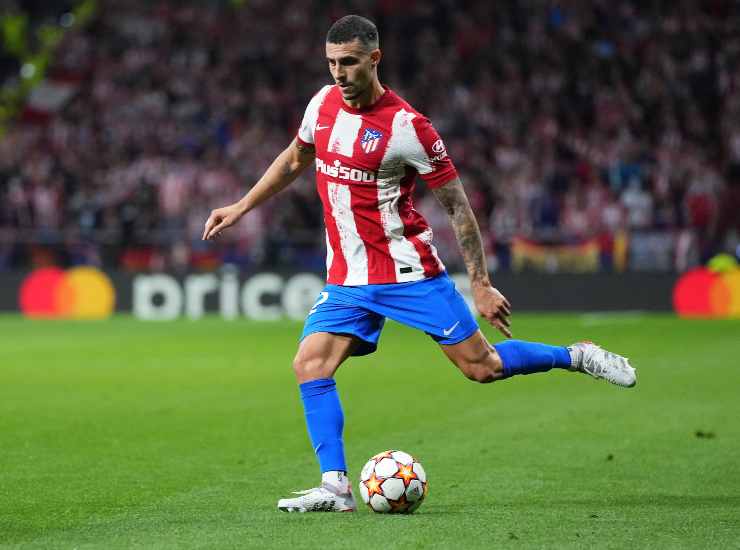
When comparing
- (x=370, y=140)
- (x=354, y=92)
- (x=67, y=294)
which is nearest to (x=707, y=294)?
(x=67, y=294)

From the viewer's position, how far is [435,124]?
23.5 m

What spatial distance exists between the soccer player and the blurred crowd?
1483cm

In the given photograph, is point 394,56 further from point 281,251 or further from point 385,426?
point 385,426

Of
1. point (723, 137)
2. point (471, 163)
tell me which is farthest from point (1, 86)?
point (723, 137)

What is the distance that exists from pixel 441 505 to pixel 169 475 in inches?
63.5

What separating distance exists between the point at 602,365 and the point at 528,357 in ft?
1.14

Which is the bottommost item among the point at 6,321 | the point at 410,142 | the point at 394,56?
the point at 6,321

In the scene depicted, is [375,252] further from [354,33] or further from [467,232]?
[354,33]

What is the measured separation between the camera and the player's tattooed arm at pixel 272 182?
6180 millimetres

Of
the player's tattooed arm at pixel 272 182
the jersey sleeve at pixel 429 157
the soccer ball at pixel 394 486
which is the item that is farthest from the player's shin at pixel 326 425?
the jersey sleeve at pixel 429 157

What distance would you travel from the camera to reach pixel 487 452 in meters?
7.68

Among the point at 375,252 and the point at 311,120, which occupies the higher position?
the point at 311,120

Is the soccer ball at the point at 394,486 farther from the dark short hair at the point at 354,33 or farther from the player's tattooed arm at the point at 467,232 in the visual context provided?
the dark short hair at the point at 354,33

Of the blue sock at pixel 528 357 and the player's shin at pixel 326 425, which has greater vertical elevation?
the blue sock at pixel 528 357
